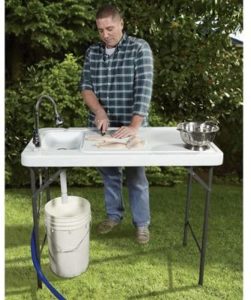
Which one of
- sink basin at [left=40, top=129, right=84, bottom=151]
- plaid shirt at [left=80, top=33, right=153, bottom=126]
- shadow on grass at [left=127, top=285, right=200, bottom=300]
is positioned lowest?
shadow on grass at [left=127, top=285, right=200, bottom=300]

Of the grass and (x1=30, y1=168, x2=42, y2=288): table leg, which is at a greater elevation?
(x1=30, y1=168, x2=42, y2=288): table leg

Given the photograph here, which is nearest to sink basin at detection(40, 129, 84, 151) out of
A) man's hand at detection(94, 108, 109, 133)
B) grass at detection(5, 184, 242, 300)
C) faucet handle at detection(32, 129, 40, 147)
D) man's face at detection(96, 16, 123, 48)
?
man's hand at detection(94, 108, 109, 133)

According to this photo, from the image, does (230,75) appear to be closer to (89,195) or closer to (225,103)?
(225,103)

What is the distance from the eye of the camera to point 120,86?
11.4 ft

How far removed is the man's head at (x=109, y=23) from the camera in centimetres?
326

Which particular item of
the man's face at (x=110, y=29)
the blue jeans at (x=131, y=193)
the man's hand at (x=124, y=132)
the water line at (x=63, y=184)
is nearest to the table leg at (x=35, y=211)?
the water line at (x=63, y=184)

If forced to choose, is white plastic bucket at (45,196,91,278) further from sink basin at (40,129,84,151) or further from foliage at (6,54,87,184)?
foliage at (6,54,87,184)

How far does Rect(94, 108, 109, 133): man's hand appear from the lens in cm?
330

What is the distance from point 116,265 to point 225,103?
2.94 metres

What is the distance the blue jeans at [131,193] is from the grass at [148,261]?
0.19 meters

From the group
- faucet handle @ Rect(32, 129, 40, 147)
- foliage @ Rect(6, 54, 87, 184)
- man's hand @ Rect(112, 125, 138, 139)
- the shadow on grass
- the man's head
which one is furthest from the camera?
foliage @ Rect(6, 54, 87, 184)

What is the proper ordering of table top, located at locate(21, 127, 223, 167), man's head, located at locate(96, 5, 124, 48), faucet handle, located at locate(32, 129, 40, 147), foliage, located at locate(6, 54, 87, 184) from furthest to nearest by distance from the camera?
foliage, located at locate(6, 54, 87, 184)
man's head, located at locate(96, 5, 124, 48)
faucet handle, located at locate(32, 129, 40, 147)
table top, located at locate(21, 127, 223, 167)

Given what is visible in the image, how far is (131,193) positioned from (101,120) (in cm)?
69

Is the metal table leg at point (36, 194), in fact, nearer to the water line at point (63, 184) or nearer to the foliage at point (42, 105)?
the water line at point (63, 184)
